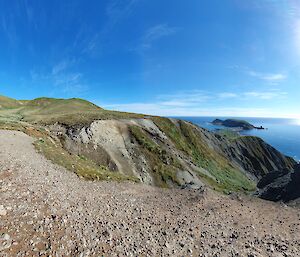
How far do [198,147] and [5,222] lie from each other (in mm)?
65034

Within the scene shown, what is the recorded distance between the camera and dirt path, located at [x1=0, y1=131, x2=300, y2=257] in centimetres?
1109

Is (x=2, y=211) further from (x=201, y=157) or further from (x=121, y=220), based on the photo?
(x=201, y=157)

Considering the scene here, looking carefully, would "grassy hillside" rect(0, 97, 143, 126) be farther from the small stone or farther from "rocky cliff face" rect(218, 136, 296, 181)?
"rocky cliff face" rect(218, 136, 296, 181)

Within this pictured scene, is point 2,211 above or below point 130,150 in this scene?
above

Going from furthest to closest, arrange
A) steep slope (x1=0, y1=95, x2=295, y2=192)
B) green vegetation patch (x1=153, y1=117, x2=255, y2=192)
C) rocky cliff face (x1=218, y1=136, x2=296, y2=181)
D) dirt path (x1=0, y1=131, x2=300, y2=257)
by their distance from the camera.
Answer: rocky cliff face (x1=218, y1=136, x2=296, y2=181)
green vegetation patch (x1=153, y1=117, x2=255, y2=192)
steep slope (x1=0, y1=95, x2=295, y2=192)
dirt path (x1=0, y1=131, x2=300, y2=257)

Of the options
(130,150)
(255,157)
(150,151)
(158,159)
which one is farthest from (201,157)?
(255,157)

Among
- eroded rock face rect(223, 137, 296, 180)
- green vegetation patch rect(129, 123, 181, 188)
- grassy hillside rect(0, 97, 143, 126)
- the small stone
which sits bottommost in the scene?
eroded rock face rect(223, 137, 296, 180)

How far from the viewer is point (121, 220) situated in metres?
14.2

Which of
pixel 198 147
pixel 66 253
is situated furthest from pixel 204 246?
pixel 198 147

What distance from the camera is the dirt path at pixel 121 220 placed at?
11.1 m

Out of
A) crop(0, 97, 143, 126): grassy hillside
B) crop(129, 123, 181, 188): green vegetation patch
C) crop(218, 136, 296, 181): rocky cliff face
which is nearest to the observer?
crop(129, 123, 181, 188): green vegetation patch

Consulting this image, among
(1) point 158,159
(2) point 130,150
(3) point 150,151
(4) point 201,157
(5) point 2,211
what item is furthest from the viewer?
(4) point 201,157

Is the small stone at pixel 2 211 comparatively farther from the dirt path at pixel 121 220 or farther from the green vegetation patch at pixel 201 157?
the green vegetation patch at pixel 201 157

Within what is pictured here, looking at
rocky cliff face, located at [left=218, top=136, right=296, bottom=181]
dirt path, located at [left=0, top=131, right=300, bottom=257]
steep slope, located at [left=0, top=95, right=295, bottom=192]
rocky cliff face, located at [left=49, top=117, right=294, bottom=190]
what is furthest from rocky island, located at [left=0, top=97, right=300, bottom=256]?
rocky cliff face, located at [left=218, top=136, right=296, bottom=181]
